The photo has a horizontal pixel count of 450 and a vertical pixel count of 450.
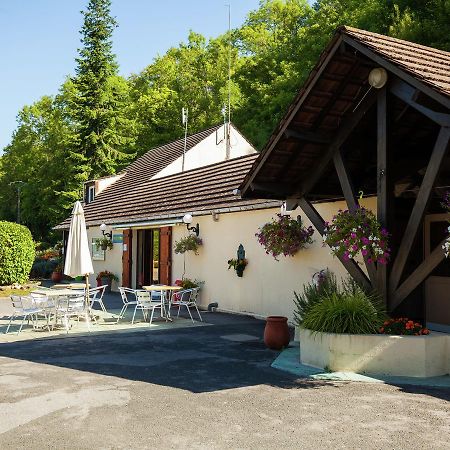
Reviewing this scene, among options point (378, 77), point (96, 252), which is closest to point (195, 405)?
point (378, 77)

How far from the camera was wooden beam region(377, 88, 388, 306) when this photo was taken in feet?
27.2

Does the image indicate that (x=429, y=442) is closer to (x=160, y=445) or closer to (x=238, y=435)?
(x=238, y=435)

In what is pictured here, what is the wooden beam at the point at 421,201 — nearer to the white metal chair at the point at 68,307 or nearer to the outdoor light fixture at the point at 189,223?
the white metal chair at the point at 68,307

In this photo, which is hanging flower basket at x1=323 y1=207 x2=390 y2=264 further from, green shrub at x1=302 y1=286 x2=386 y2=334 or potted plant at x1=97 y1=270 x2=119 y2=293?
potted plant at x1=97 y1=270 x2=119 y2=293

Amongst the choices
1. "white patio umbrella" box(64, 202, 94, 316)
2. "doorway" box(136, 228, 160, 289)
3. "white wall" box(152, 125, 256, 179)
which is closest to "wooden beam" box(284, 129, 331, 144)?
"white patio umbrella" box(64, 202, 94, 316)

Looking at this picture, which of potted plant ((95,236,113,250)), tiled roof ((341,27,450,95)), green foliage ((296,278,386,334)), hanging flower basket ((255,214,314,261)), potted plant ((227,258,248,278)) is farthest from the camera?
potted plant ((95,236,113,250))

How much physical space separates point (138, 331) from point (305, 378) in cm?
524

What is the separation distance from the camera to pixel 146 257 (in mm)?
21250

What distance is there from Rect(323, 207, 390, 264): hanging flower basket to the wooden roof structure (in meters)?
0.25

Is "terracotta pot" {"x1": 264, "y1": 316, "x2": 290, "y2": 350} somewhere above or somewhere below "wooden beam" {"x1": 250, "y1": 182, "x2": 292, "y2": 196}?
below

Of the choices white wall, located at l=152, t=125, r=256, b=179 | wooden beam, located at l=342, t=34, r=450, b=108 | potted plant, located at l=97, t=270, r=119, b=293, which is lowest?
potted plant, located at l=97, t=270, r=119, b=293

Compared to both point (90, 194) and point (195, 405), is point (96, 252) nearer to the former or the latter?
point (90, 194)

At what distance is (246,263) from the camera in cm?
1468

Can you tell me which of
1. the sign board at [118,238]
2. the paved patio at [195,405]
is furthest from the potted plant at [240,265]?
the sign board at [118,238]
